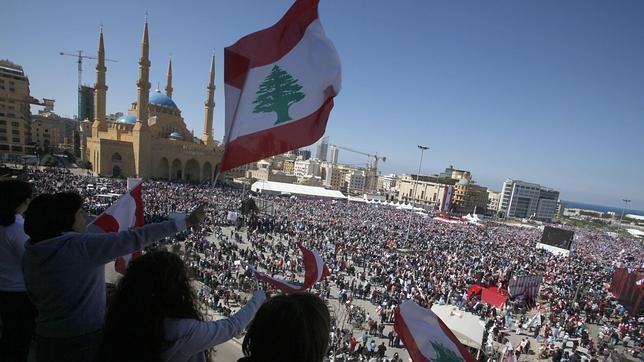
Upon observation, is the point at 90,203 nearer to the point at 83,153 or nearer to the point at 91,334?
the point at 91,334

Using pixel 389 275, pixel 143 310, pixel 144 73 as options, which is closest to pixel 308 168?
pixel 144 73

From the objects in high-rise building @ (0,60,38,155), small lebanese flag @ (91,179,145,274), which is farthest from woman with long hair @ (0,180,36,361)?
high-rise building @ (0,60,38,155)

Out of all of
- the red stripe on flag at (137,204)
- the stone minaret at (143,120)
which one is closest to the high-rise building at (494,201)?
the stone minaret at (143,120)

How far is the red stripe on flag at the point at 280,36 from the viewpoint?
138 inches

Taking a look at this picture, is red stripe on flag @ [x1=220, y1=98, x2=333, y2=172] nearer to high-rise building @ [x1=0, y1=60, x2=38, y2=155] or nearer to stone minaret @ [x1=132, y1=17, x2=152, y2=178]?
stone minaret @ [x1=132, y1=17, x2=152, y2=178]

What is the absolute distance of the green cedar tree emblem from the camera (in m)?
2.98

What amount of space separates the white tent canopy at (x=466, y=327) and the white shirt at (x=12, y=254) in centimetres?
894

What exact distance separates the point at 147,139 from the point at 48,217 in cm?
4621

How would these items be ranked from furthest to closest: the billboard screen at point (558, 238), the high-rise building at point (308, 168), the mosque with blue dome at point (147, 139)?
the high-rise building at point (308, 168), the mosque with blue dome at point (147, 139), the billboard screen at point (558, 238)

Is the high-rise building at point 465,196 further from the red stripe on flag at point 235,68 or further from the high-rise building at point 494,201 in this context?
the red stripe on flag at point 235,68

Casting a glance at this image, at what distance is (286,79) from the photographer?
3547 millimetres

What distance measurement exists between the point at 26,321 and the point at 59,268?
1530mm

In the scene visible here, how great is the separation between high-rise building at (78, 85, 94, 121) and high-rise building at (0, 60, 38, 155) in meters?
52.1

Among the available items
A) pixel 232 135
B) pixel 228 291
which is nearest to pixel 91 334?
pixel 232 135
